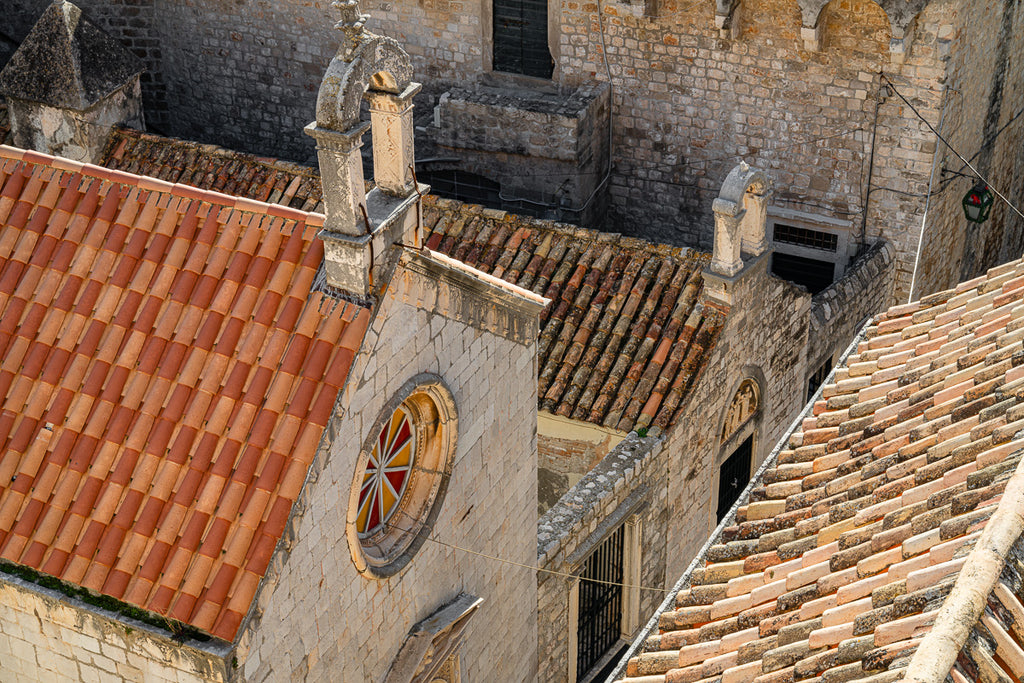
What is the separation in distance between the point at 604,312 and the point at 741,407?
7.50 feet

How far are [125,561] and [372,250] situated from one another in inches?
103

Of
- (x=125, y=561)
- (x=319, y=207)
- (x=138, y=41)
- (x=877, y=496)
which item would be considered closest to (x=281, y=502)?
(x=125, y=561)

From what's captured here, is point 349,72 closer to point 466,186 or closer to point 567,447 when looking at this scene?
point 567,447

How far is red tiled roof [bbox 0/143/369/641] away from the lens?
27.4 feet

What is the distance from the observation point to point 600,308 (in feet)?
45.3

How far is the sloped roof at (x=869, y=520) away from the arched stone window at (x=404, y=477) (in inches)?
94.7

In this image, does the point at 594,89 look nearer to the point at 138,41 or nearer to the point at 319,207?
the point at 319,207

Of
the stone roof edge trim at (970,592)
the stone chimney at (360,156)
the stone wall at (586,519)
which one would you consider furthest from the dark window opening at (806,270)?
the stone roof edge trim at (970,592)

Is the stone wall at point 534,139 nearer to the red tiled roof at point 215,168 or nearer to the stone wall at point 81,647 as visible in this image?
the red tiled roof at point 215,168

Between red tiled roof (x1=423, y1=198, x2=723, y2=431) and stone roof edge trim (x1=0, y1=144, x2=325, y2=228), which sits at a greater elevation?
red tiled roof (x1=423, y1=198, x2=723, y2=431)

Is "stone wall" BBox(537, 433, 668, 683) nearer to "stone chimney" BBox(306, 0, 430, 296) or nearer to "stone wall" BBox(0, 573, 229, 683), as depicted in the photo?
"stone chimney" BBox(306, 0, 430, 296)

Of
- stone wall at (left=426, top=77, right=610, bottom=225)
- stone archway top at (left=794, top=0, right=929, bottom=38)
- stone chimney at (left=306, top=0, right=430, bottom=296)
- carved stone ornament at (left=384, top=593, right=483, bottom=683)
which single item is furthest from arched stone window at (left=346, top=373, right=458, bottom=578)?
stone archway top at (left=794, top=0, right=929, bottom=38)

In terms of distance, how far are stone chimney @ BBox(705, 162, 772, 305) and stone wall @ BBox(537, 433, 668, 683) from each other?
1.82 meters

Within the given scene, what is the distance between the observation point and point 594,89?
1748 centimetres
